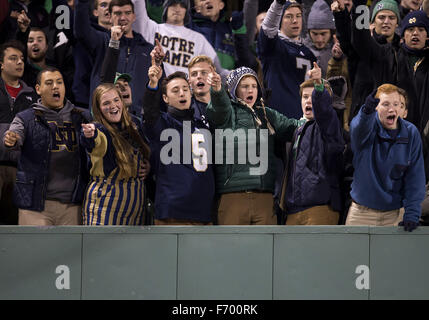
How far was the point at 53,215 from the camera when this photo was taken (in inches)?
296

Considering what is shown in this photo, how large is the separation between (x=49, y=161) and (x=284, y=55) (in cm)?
251

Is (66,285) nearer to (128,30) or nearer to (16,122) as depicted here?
(16,122)

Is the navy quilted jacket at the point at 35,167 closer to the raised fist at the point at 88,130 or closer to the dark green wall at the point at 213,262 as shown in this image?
the dark green wall at the point at 213,262

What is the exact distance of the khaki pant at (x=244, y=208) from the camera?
Result: 7324 millimetres

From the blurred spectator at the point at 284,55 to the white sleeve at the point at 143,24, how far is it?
1.11 m

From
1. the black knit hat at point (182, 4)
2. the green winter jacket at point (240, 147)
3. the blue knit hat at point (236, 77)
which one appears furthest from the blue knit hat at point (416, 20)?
the black knit hat at point (182, 4)

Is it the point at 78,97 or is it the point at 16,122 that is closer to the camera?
the point at 16,122

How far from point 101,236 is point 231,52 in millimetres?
2312

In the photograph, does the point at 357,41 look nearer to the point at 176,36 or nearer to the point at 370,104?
the point at 370,104

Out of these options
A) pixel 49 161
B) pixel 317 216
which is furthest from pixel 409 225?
pixel 49 161

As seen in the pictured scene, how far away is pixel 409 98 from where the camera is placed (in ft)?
25.4

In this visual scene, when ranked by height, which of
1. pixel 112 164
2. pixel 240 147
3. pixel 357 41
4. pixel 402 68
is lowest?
pixel 112 164
